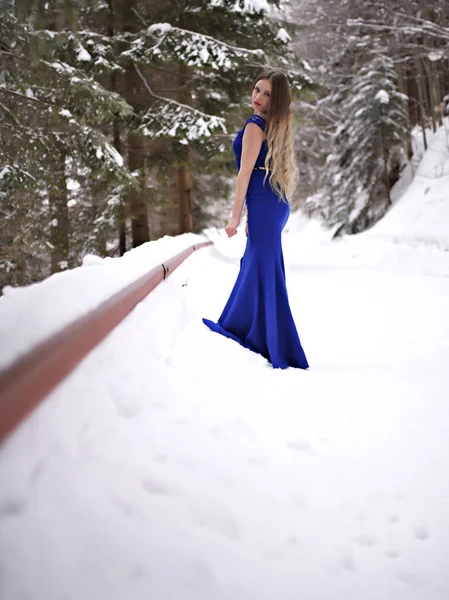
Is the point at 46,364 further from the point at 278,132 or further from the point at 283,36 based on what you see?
the point at 283,36

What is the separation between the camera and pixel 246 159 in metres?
3.49

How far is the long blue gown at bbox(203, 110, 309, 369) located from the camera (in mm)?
3607

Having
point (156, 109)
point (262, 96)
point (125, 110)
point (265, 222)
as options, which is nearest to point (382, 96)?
point (156, 109)

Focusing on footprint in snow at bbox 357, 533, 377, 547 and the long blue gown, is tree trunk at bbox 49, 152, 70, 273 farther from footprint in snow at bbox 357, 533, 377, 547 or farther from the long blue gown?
footprint in snow at bbox 357, 533, 377, 547

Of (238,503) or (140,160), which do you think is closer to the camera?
(238,503)

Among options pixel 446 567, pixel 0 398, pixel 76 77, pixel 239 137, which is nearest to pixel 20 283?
pixel 76 77

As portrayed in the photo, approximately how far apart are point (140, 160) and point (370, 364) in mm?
8881

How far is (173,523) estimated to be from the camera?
1.42 meters

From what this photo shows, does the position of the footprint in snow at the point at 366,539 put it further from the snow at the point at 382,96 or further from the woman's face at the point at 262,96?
the snow at the point at 382,96

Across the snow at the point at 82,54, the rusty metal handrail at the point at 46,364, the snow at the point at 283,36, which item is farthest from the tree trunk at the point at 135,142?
the rusty metal handrail at the point at 46,364

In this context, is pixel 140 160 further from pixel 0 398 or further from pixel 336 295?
pixel 0 398

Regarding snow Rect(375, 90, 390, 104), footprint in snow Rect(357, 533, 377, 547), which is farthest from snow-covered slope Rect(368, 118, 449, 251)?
footprint in snow Rect(357, 533, 377, 547)

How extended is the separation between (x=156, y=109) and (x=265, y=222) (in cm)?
806

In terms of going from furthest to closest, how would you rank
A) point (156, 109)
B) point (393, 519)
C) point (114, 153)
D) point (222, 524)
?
point (156, 109) → point (114, 153) → point (393, 519) → point (222, 524)
